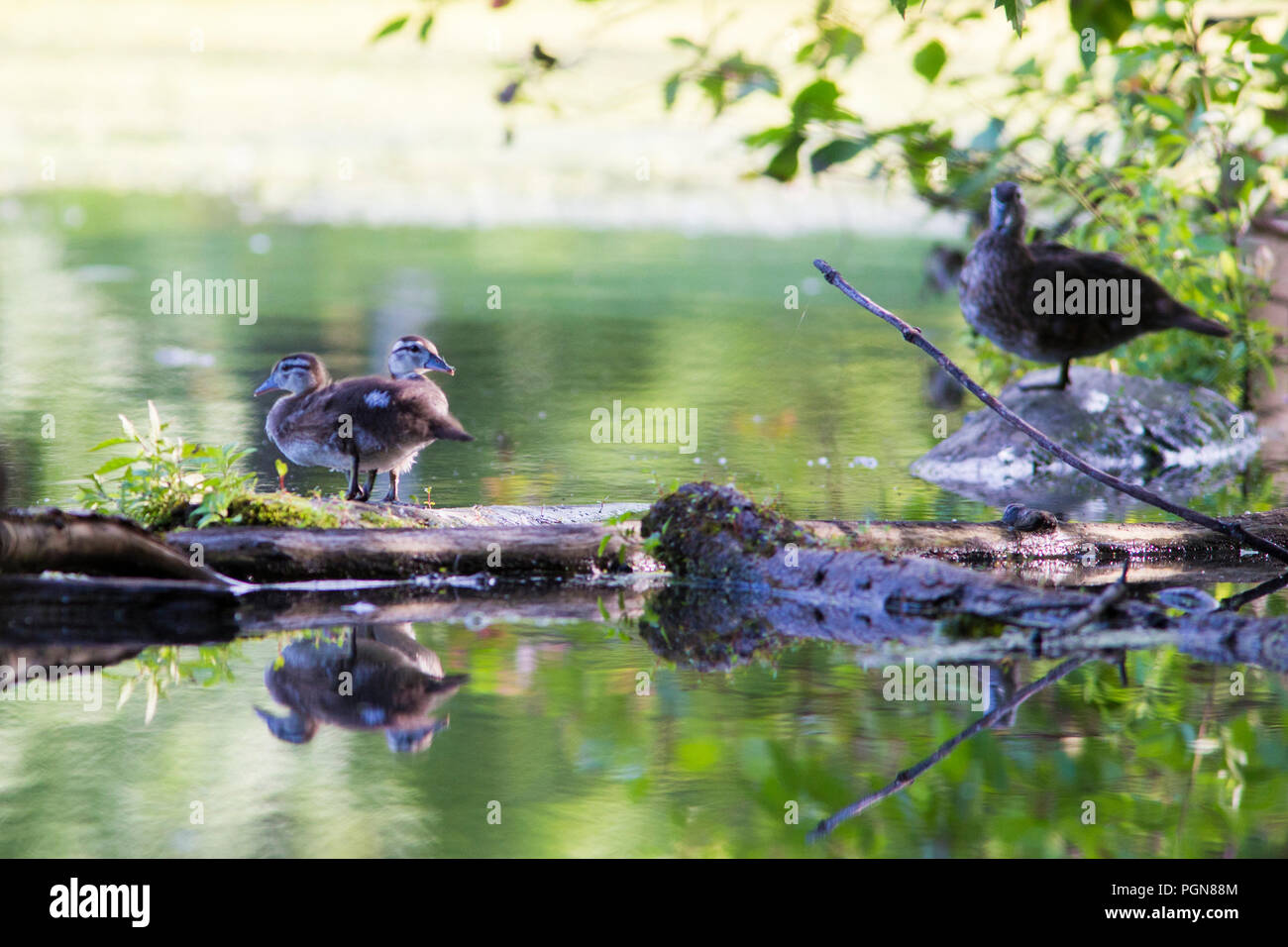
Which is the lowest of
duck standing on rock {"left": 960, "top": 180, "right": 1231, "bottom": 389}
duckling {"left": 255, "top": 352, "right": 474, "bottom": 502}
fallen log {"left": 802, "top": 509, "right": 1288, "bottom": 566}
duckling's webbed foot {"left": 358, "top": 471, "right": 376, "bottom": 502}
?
fallen log {"left": 802, "top": 509, "right": 1288, "bottom": 566}

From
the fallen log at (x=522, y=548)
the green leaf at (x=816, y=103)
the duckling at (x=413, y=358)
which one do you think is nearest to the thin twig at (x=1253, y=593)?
the fallen log at (x=522, y=548)

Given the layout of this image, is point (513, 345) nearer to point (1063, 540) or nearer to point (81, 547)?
point (1063, 540)

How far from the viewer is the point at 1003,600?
18.6 ft

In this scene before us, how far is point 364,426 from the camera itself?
7.04 m

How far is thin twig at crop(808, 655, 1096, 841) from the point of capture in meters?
4.36

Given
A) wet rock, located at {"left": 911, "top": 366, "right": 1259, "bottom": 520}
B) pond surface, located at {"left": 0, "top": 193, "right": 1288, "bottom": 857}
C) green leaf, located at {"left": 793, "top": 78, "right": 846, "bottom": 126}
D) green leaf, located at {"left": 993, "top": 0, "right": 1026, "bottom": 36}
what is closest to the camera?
pond surface, located at {"left": 0, "top": 193, "right": 1288, "bottom": 857}

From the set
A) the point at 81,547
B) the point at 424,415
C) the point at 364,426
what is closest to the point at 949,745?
the point at 81,547

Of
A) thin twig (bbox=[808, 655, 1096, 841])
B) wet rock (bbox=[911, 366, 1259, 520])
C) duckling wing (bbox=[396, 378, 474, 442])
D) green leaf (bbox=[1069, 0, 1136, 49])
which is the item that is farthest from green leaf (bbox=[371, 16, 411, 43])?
Answer: wet rock (bbox=[911, 366, 1259, 520])

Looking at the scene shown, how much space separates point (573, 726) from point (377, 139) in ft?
72.7

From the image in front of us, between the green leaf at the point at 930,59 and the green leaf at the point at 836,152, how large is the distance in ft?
1.37

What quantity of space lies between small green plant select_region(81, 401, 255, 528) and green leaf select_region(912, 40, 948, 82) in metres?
3.08

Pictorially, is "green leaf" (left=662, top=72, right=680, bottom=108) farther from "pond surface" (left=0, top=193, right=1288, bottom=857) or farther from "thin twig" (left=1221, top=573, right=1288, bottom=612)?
"thin twig" (left=1221, top=573, right=1288, bottom=612)

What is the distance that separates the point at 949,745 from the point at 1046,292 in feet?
13.6

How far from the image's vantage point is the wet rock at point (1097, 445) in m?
8.88
